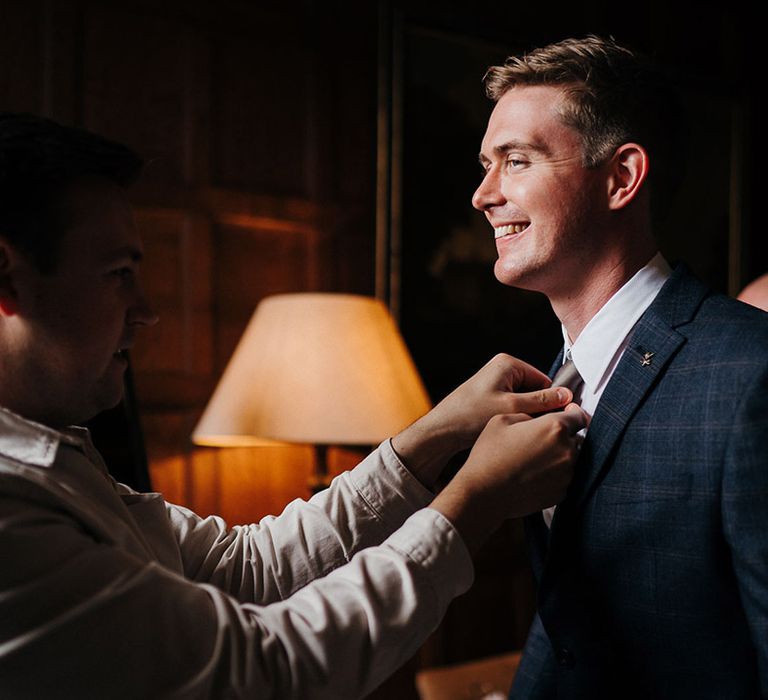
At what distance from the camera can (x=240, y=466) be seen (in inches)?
117

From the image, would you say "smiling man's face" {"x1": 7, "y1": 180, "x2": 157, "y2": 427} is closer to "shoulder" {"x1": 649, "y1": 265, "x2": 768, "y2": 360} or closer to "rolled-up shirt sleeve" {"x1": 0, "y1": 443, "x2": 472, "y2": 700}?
"rolled-up shirt sleeve" {"x1": 0, "y1": 443, "x2": 472, "y2": 700}

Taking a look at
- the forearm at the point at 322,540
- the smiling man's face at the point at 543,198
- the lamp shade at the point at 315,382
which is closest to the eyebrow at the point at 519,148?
the smiling man's face at the point at 543,198

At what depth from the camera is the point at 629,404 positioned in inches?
52.1

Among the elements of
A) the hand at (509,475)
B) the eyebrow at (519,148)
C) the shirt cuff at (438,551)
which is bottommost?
the shirt cuff at (438,551)

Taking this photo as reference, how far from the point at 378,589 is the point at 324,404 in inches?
52.0

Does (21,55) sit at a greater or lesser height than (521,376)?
greater

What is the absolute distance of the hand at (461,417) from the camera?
1464 millimetres

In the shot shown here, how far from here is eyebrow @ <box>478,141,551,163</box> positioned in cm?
149

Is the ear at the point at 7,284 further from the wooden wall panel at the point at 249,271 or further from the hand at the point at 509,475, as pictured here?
the wooden wall panel at the point at 249,271

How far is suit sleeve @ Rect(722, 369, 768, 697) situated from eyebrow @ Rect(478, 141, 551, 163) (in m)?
0.53

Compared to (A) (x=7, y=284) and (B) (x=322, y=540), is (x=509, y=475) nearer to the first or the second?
(B) (x=322, y=540)

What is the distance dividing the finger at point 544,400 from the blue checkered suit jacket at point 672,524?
0.26 ft

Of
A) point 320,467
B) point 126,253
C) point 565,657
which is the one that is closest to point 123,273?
point 126,253

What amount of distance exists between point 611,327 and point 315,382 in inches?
45.1
